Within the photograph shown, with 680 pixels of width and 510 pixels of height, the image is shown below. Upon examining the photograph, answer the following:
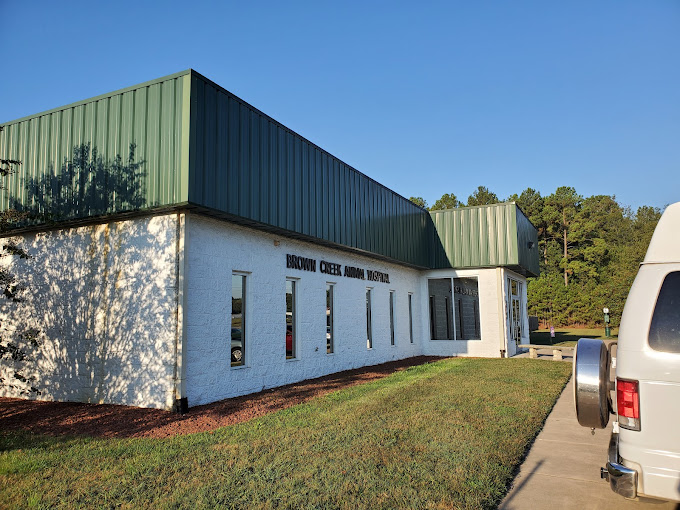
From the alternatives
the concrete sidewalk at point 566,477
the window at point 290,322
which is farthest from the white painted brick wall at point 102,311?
A: the concrete sidewalk at point 566,477

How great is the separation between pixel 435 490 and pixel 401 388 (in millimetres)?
6046

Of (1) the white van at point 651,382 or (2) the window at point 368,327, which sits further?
(2) the window at point 368,327

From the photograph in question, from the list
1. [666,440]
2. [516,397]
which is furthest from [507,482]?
[516,397]

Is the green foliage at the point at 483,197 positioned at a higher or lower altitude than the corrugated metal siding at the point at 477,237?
higher

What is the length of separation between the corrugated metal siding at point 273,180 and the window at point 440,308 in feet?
16.6

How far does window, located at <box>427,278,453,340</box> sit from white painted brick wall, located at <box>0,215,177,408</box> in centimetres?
1327

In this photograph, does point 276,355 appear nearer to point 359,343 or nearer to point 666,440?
point 359,343

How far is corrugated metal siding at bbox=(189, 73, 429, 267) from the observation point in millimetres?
8602

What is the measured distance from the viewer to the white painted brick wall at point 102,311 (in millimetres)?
8484

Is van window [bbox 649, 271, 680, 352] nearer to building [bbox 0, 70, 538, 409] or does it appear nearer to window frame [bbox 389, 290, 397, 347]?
building [bbox 0, 70, 538, 409]

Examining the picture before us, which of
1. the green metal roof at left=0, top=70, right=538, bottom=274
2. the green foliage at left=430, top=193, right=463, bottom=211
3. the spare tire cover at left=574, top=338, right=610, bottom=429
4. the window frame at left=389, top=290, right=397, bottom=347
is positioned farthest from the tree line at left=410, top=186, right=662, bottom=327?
the spare tire cover at left=574, top=338, right=610, bottom=429

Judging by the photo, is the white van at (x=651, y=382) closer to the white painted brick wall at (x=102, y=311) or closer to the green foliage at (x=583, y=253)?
the white painted brick wall at (x=102, y=311)

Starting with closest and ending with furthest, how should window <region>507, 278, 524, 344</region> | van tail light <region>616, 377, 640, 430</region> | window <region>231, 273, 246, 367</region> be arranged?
van tail light <region>616, 377, 640, 430</region> < window <region>231, 273, 246, 367</region> < window <region>507, 278, 524, 344</region>

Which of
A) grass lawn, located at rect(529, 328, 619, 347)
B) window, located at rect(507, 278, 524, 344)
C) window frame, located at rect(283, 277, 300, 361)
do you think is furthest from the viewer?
grass lawn, located at rect(529, 328, 619, 347)
